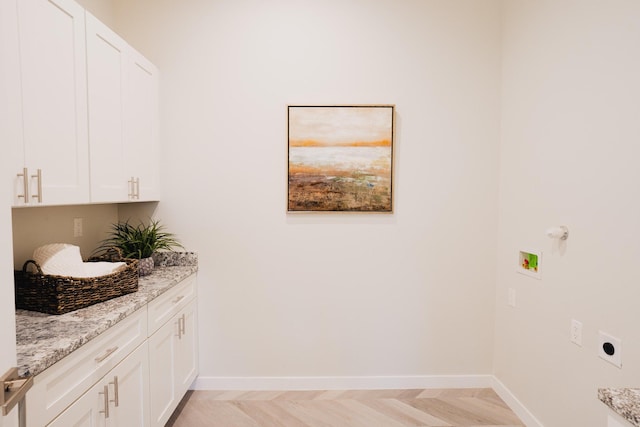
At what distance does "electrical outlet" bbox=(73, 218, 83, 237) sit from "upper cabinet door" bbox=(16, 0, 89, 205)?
55 cm

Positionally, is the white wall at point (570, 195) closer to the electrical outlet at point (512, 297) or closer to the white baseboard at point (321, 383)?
the electrical outlet at point (512, 297)

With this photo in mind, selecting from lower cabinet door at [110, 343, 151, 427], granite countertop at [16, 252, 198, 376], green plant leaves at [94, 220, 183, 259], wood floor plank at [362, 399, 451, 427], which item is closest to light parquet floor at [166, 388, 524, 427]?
wood floor plank at [362, 399, 451, 427]

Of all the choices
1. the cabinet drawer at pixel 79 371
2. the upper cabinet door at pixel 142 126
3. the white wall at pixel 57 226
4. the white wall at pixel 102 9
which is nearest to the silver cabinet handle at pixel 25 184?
the white wall at pixel 57 226

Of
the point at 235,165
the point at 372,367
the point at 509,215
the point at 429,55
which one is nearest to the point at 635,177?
the point at 509,215

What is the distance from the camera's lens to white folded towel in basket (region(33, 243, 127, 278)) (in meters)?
1.54

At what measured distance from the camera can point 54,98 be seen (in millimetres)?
1435

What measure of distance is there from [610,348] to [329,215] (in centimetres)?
167

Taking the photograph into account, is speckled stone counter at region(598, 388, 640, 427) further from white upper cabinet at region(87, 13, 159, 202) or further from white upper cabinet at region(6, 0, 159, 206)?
white upper cabinet at region(87, 13, 159, 202)

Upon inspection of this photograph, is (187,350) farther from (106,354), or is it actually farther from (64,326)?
(64,326)

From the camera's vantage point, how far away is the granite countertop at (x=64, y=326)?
109 centimetres

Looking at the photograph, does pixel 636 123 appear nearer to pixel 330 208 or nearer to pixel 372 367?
pixel 330 208

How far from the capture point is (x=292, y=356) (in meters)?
2.52

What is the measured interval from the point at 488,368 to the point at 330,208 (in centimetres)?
169

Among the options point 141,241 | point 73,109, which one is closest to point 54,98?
point 73,109
